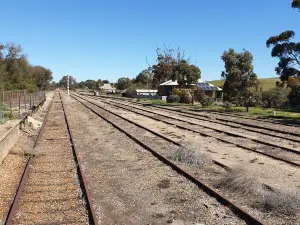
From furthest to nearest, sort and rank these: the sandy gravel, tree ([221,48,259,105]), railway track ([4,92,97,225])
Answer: tree ([221,48,259,105])
the sandy gravel
railway track ([4,92,97,225])

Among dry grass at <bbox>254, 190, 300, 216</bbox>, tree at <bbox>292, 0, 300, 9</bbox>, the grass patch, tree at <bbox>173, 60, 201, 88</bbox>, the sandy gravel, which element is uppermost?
tree at <bbox>292, 0, 300, 9</bbox>

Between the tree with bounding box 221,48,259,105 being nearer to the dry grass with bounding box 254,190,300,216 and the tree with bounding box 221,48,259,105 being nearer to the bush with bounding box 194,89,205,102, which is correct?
the bush with bounding box 194,89,205,102

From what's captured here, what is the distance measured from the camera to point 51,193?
835 centimetres

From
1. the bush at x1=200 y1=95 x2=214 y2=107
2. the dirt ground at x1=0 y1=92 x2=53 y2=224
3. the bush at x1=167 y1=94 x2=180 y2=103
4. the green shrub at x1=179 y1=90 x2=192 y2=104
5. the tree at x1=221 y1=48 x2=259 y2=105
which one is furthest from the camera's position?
the bush at x1=167 y1=94 x2=180 y2=103

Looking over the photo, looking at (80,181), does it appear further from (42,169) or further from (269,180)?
(269,180)

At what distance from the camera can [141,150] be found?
13719 millimetres

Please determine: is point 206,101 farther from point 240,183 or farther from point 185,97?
point 240,183

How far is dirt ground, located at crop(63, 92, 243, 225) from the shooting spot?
22.6 ft

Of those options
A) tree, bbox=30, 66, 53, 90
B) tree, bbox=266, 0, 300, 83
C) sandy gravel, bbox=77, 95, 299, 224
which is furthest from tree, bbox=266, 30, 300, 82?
tree, bbox=30, 66, 53, 90

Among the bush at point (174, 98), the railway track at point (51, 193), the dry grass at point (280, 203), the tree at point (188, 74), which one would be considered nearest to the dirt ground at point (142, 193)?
the railway track at point (51, 193)

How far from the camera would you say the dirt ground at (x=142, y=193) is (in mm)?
Result: 6883

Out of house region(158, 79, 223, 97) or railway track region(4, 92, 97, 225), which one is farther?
house region(158, 79, 223, 97)

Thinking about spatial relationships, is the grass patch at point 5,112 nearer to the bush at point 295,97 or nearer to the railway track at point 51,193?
the railway track at point 51,193

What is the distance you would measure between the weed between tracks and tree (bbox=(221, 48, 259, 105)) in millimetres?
28794
